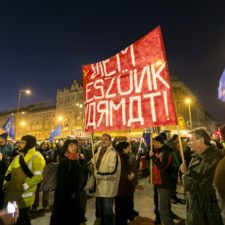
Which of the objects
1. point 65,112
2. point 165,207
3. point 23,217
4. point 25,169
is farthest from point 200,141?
point 65,112

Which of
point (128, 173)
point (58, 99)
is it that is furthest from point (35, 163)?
point (58, 99)

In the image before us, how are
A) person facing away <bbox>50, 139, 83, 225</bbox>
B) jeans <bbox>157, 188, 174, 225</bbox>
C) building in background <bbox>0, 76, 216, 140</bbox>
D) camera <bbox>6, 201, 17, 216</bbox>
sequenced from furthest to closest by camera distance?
building in background <bbox>0, 76, 216, 140</bbox>, jeans <bbox>157, 188, 174, 225</bbox>, person facing away <bbox>50, 139, 83, 225</bbox>, camera <bbox>6, 201, 17, 216</bbox>

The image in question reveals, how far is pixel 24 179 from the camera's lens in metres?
4.11

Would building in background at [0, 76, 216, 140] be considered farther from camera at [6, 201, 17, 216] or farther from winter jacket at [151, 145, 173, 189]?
camera at [6, 201, 17, 216]

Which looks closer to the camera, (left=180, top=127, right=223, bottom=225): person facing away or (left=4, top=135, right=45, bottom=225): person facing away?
(left=180, top=127, right=223, bottom=225): person facing away

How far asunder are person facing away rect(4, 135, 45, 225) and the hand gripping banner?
53.2 inches

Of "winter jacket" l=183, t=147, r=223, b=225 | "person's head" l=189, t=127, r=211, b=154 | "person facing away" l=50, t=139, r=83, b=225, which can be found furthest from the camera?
"person facing away" l=50, t=139, r=83, b=225

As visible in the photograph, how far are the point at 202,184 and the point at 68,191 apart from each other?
2.48m

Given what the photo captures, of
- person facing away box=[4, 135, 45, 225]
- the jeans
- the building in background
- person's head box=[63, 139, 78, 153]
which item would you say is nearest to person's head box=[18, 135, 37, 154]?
person facing away box=[4, 135, 45, 225]

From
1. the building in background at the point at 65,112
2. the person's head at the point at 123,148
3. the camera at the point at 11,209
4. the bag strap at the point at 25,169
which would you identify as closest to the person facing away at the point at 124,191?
the person's head at the point at 123,148

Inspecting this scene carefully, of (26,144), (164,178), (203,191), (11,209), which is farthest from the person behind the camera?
(164,178)

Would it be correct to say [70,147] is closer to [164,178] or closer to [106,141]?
[106,141]

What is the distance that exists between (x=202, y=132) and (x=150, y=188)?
6812 millimetres

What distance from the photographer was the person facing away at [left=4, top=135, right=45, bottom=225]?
404 centimetres
